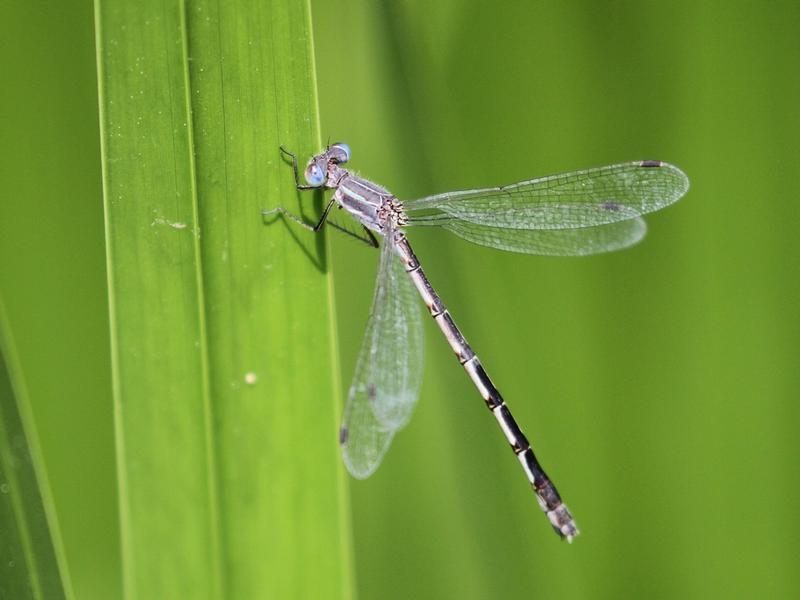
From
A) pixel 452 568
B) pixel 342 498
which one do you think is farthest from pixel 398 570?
pixel 342 498

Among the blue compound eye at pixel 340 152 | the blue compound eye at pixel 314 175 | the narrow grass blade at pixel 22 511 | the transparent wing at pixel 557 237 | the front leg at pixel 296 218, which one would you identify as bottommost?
the narrow grass blade at pixel 22 511

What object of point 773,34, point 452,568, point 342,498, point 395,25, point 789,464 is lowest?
point 789,464

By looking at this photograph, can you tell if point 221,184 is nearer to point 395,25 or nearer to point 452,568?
point 395,25

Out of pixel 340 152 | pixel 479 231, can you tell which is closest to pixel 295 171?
pixel 340 152

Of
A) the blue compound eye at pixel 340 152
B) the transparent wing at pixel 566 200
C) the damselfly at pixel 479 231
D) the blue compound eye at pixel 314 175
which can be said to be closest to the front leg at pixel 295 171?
the blue compound eye at pixel 314 175

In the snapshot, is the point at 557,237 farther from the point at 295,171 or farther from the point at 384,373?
the point at 295,171

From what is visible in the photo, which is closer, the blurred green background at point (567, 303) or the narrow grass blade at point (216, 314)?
the narrow grass blade at point (216, 314)

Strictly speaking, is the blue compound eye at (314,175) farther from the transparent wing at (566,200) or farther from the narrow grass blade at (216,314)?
the transparent wing at (566,200)
